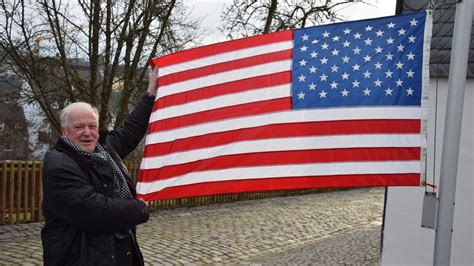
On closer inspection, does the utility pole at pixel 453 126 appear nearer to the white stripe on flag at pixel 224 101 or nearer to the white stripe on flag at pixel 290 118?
the white stripe on flag at pixel 290 118

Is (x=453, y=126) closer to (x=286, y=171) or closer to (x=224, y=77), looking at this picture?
(x=286, y=171)

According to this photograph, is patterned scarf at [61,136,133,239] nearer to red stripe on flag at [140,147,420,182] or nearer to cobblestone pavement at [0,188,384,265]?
red stripe on flag at [140,147,420,182]

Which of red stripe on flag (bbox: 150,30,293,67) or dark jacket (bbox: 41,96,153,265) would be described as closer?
dark jacket (bbox: 41,96,153,265)

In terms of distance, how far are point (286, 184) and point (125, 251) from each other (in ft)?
4.19

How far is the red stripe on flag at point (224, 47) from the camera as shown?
387 cm

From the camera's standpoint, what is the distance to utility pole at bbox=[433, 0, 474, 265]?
309cm

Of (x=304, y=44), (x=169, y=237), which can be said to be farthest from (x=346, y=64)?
(x=169, y=237)

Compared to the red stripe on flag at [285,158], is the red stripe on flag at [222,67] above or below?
above

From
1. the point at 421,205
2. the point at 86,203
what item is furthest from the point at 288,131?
the point at 421,205

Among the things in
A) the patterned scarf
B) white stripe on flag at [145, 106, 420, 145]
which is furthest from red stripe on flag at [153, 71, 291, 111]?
the patterned scarf

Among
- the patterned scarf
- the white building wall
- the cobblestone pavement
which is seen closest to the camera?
the patterned scarf

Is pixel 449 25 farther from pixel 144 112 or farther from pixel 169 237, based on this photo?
pixel 169 237

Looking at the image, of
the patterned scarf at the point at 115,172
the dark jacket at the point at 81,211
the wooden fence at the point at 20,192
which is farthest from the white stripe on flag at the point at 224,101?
the wooden fence at the point at 20,192

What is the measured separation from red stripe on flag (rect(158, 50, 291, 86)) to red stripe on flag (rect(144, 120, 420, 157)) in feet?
1.32
